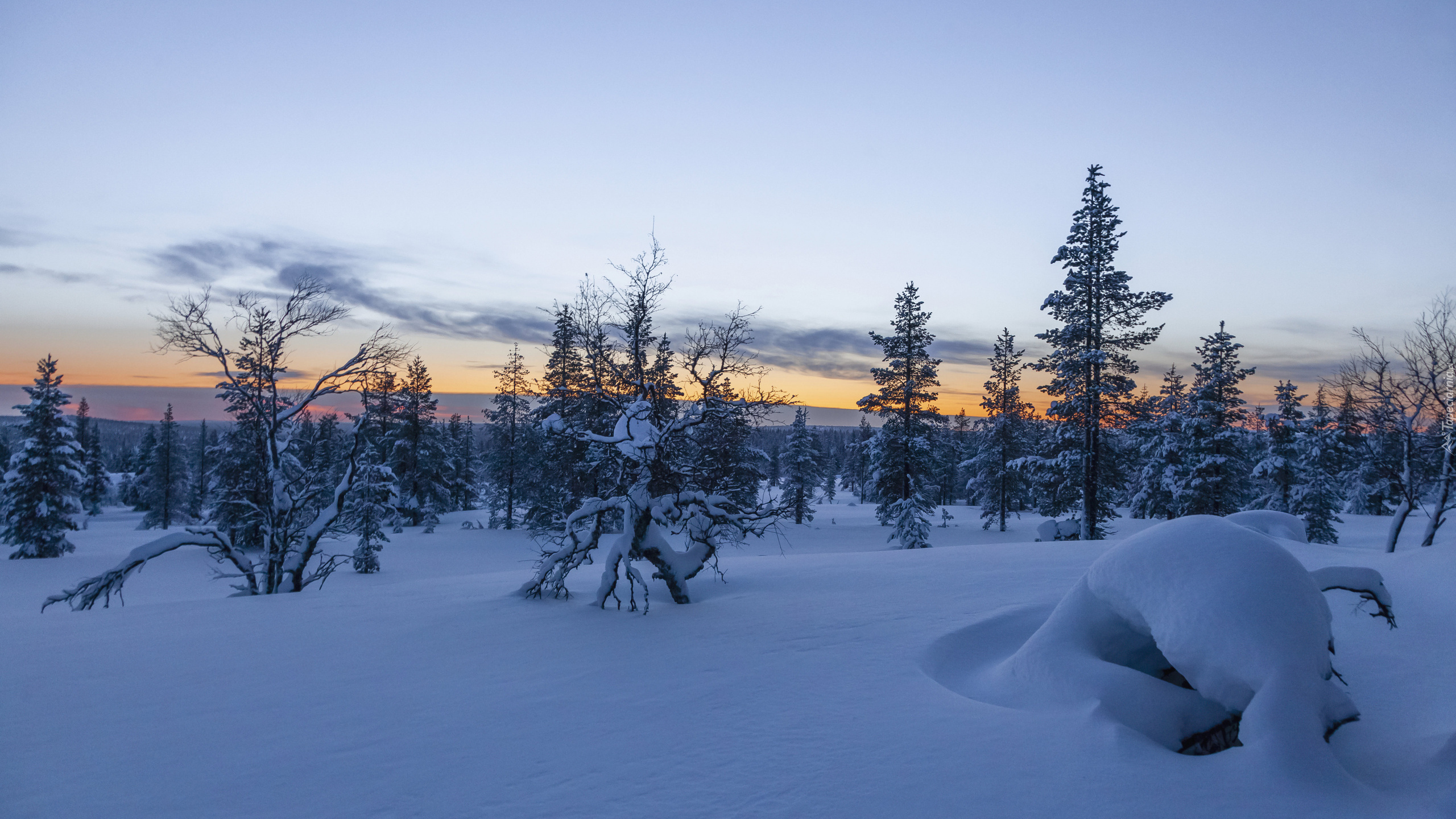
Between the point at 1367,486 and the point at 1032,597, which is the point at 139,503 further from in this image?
the point at 1367,486

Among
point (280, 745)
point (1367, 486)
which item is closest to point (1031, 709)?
point (280, 745)

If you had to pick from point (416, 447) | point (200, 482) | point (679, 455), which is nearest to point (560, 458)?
point (679, 455)

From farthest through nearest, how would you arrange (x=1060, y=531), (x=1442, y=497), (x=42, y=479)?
1. (x=42, y=479)
2. (x=1060, y=531)
3. (x=1442, y=497)

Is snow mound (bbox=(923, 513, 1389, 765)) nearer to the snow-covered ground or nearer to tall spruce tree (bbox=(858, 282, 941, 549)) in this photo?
the snow-covered ground

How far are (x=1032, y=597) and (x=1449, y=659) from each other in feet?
13.6

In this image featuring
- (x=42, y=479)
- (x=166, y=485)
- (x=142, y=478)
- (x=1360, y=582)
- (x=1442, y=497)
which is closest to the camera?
(x=1360, y=582)

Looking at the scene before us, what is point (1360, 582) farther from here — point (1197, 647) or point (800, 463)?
point (800, 463)

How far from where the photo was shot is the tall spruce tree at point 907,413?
3084 centimetres

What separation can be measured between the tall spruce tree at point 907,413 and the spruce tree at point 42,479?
3854 centimetres

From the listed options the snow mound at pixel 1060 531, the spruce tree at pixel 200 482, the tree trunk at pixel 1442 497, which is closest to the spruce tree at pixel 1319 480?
the snow mound at pixel 1060 531

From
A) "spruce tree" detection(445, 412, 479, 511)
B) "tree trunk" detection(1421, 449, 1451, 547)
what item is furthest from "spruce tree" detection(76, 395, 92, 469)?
"tree trunk" detection(1421, 449, 1451, 547)

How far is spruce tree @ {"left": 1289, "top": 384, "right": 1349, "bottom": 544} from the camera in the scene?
1204 inches

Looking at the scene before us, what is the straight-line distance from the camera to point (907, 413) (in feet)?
102

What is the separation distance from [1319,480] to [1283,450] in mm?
1964
